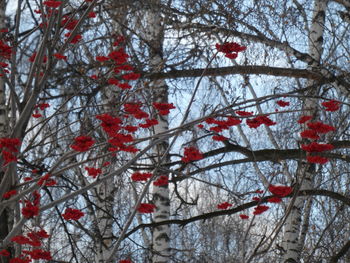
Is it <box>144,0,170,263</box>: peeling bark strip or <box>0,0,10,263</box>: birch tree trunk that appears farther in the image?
<box>144,0,170,263</box>: peeling bark strip

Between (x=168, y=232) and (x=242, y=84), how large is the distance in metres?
2.01

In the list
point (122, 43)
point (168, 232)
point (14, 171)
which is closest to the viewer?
point (14, 171)

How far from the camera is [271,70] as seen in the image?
5.61 m

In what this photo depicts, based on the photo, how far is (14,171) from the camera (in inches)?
117

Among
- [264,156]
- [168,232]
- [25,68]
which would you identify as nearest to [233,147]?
[264,156]

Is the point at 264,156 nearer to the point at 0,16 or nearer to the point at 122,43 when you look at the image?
the point at 122,43

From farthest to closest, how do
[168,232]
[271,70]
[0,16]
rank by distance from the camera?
[168,232]
[271,70]
[0,16]

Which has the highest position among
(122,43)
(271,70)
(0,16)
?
(271,70)

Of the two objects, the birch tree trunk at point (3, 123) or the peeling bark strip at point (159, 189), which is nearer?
the birch tree trunk at point (3, 123)

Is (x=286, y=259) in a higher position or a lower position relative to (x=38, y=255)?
higher

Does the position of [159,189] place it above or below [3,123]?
above

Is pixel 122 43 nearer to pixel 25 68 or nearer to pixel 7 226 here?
pixel 7 226

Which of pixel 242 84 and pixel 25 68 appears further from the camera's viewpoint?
pixel 25 68

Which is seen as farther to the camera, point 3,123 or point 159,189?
point 159,189
